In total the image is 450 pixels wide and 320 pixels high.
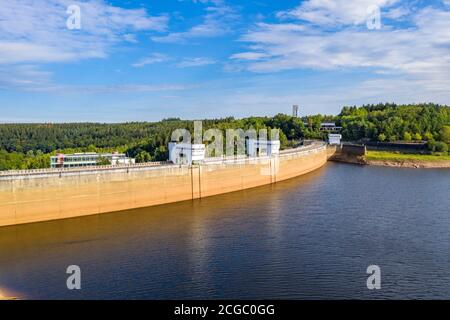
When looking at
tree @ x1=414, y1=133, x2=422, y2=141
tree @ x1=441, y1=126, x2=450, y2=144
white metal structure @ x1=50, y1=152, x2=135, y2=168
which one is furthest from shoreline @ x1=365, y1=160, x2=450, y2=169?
white metal structure @ x1=50, y1=152, x2=135, y2=168

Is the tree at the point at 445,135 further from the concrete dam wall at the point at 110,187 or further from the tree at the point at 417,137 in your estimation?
the concrete dam wall at the point at 110,187

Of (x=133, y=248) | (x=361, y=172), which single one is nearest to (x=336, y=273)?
(x=133, y=248)

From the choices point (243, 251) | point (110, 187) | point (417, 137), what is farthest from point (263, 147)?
point (417, 137)

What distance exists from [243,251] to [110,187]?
34.6ft

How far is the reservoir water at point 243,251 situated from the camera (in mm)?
12750

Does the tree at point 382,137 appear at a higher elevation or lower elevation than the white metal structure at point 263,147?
higher

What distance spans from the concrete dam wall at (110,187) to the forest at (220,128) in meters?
10.9

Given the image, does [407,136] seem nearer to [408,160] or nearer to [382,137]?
[382,137]

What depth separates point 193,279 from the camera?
44.1 feet

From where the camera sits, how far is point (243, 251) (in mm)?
16141

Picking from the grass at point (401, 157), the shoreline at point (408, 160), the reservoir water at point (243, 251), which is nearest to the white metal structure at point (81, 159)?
the reservoir water at point (243, 251)

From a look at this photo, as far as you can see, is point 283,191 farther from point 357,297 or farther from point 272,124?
point 272,124

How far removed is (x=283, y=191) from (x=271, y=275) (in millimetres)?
17104
